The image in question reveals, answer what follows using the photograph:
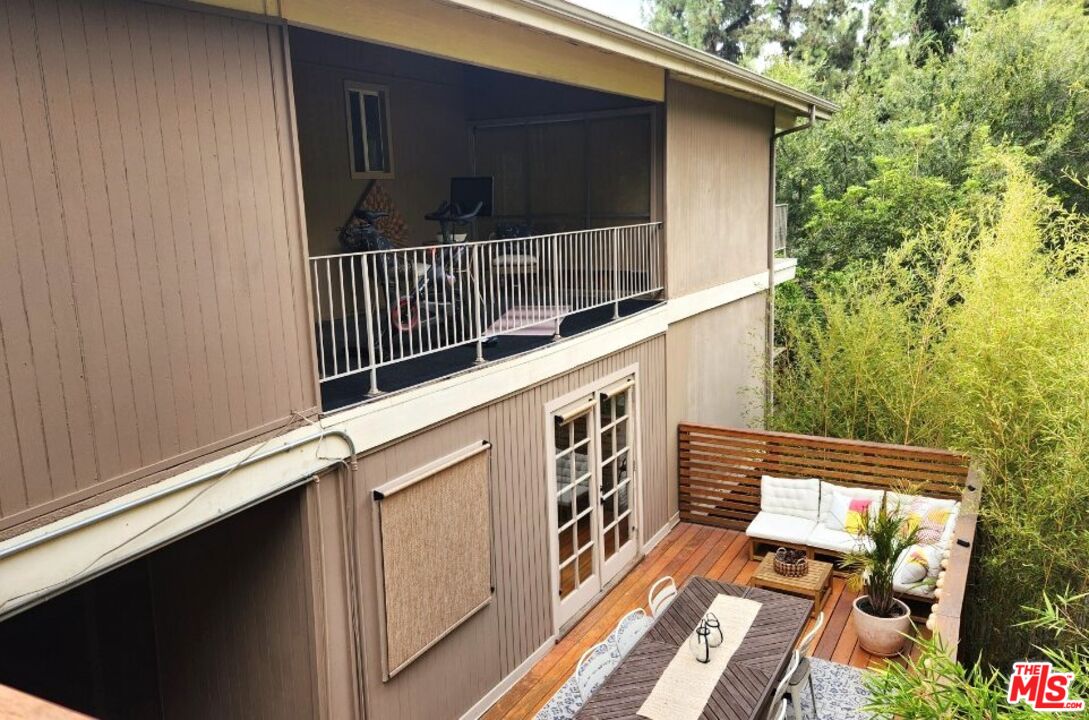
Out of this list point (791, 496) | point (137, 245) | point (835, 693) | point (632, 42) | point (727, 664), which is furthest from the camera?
point (791, 496)

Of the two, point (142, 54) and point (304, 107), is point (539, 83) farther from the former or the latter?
point (142, 54)

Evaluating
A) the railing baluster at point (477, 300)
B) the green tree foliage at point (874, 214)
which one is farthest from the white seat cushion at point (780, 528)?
the green tree foliage at point (874, 214)

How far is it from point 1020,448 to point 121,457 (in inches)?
236

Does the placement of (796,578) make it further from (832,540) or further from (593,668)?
(593,668)

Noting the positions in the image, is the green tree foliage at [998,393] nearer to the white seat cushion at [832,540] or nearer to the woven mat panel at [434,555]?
the white seat cushion at [832,540]

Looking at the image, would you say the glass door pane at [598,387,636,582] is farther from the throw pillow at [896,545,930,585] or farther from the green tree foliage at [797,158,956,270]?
the green tree foliage at [797,158,956,270]

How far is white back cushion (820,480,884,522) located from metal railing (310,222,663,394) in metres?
2.61

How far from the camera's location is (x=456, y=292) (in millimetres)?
6953

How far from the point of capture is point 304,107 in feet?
→ 21.0

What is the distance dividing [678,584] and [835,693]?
200 cm

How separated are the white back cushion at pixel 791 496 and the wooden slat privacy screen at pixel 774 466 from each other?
281 mm

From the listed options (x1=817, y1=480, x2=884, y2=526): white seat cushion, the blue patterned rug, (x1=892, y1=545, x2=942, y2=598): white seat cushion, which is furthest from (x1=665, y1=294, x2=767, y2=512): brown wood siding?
the blue patterned rug

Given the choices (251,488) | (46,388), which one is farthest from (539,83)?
(46,388)

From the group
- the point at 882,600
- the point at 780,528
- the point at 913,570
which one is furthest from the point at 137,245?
the point at 780,528
